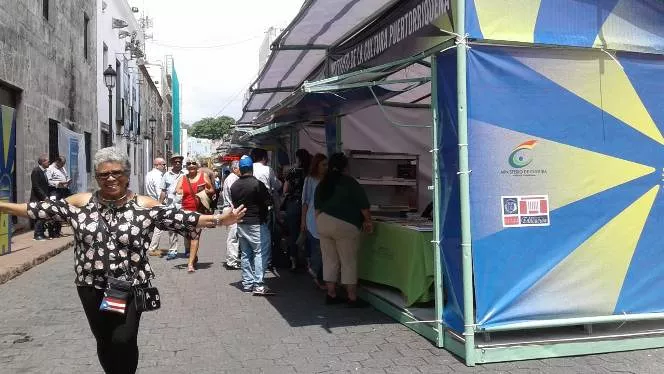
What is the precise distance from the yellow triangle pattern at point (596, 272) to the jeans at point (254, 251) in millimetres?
3493

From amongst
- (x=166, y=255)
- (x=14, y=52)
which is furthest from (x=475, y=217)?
(x=14, y=52)

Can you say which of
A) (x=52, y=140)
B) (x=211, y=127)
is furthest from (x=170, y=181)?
(x=211, y=127)

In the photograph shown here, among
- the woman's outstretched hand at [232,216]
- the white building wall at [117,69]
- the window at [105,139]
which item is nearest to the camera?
the woman's outstretched hand at [232,216]

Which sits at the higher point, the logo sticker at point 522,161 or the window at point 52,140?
the window at point 52,140

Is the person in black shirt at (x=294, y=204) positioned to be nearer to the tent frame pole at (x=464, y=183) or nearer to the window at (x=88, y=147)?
the tent frame pole at (x=464, y=183)

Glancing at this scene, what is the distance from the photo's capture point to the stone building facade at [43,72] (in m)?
12.5

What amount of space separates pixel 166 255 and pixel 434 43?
7.55 meters

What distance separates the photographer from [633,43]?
4809 mm

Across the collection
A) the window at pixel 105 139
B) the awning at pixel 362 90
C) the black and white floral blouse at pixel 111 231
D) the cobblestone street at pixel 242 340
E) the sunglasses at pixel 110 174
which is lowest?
the cobblestone street at pixel 242 340

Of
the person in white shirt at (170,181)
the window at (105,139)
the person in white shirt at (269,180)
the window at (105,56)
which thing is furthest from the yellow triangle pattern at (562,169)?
the window at (105,56)

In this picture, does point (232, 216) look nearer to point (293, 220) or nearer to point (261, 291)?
point (261, 291)

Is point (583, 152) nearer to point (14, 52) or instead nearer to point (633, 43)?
point (633, 43)

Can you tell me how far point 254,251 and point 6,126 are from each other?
5.33 m

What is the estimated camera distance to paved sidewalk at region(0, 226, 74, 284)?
8.44 meters
